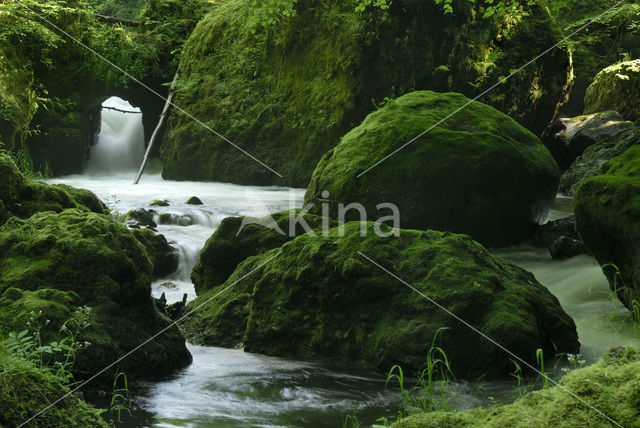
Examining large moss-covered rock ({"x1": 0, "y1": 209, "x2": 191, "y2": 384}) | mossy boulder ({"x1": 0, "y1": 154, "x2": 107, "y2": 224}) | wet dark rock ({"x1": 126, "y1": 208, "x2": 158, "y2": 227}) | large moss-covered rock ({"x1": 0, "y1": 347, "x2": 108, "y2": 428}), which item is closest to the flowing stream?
large moss-covered rock ({"x1": 0, "y1": 209, "x2": 191, "y2": 384})

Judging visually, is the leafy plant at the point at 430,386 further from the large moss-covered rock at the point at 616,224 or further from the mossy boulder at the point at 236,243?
the mossy boulder at the point at 236,243

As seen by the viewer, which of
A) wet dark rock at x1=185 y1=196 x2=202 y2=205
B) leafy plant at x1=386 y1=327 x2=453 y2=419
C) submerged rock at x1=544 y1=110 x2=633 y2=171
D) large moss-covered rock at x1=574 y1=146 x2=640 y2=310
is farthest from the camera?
submerged rock at x1=544 y1=110 x2=633 y2=171

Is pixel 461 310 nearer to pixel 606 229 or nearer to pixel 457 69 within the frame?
pixel 606 229

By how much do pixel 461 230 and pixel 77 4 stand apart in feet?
39.0

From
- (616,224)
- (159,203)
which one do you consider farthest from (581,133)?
(616,224)

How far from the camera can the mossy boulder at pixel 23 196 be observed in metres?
5.80

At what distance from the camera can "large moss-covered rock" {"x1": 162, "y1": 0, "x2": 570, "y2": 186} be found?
13367 mm

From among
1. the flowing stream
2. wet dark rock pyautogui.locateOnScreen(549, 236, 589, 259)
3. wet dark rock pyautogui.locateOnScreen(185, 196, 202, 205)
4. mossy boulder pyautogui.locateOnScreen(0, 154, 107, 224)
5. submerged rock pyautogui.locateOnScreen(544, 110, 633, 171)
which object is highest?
submerged rock pyautogui.locateOnScreen(544, 110, 633, 171)

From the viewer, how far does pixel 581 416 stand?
2.11 metres

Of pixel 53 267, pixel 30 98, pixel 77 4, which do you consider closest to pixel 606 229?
pixel 53 267

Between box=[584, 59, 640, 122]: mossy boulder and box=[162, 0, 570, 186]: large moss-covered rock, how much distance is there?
3841 millimetres

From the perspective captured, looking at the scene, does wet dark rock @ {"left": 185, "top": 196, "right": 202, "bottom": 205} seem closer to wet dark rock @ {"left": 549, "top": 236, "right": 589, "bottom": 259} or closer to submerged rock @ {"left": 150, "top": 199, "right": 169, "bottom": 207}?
submerged rock @ {"left": 150, "top": 199, "right": 169, "bottom": 207}

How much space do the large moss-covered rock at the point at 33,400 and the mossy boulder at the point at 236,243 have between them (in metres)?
3.85

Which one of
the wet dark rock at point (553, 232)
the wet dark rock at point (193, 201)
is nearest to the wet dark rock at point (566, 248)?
the wet dark rock at point (553, 232)
